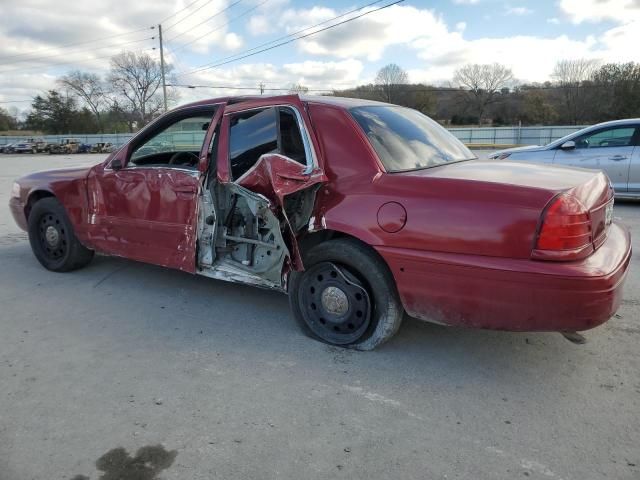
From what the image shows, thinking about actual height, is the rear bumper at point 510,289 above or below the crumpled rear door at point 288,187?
below

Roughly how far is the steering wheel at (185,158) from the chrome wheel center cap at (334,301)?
1648mm

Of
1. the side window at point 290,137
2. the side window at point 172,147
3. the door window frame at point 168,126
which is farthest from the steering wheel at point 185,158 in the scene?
the side window at point 290,137

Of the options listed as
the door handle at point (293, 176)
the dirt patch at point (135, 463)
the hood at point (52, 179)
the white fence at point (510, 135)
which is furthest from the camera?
the white fence at point (510, 135)

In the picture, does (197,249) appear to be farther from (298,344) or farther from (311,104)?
(311,104)

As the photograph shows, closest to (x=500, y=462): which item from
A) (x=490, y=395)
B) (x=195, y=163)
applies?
(x=490, y=395)

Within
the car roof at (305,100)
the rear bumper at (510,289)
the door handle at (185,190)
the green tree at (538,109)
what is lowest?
the rear bumper at (510,289)

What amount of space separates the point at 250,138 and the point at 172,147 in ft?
3.93

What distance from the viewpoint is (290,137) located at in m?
3.55

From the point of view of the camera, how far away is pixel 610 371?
3.04 metres

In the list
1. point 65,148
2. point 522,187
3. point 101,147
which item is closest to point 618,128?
point 522,187

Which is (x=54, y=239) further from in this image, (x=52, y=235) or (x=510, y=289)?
(x=510, y=289)

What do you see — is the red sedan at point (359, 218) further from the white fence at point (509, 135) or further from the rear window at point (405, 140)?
the white fence at point (509, 135)

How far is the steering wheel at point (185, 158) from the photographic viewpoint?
4.26m

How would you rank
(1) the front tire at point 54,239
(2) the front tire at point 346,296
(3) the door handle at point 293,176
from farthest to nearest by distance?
(1) the front tire at point 54,239 → (3) the door handle at point 293,176 → (2) the front tire at point 346,296
